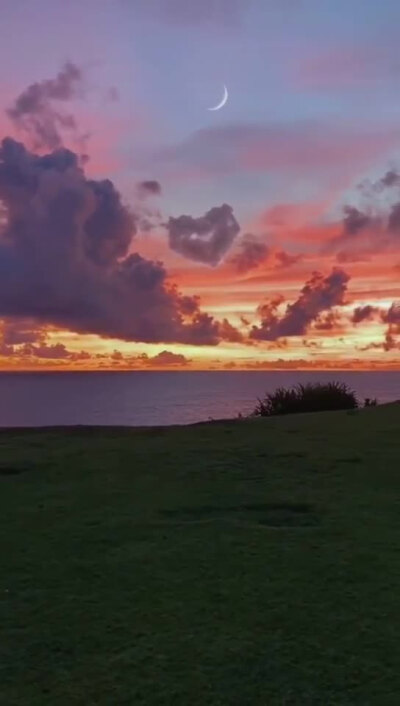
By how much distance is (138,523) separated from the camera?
4973 millimetres

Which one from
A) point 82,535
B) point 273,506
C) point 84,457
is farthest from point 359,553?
point 84,457

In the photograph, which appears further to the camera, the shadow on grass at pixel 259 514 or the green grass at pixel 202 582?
the shadow on grass at pixel 259 514

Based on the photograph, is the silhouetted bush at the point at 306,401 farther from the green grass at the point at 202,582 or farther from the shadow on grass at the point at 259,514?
the shadow on grass at the point at 259,514

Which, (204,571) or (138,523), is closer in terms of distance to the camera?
(204,571)

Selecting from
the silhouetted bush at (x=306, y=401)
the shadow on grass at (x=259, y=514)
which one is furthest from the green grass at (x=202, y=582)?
the silhouetted bush at (x=306, y=401)

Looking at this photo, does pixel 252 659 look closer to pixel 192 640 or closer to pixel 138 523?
pixel 192 640

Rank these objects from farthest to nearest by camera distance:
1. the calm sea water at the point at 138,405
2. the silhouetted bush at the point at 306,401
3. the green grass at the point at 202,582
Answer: the calm sea water at the point at 138,405
the silhouetted bush at the point at 306,401
the green grass at the point at 202,582

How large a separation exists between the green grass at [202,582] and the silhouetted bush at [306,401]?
972 cm

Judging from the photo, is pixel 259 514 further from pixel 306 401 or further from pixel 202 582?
pixel 306 401

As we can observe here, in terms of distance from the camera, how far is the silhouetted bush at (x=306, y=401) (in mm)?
16922

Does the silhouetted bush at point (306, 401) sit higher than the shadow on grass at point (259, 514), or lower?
higher

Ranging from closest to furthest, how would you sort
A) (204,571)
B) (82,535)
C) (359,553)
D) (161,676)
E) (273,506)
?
(161,676)
(204,571)
(359,553)
(82,535)
(273,506)

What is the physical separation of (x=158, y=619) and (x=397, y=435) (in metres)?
5.89

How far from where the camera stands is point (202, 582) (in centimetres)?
376
